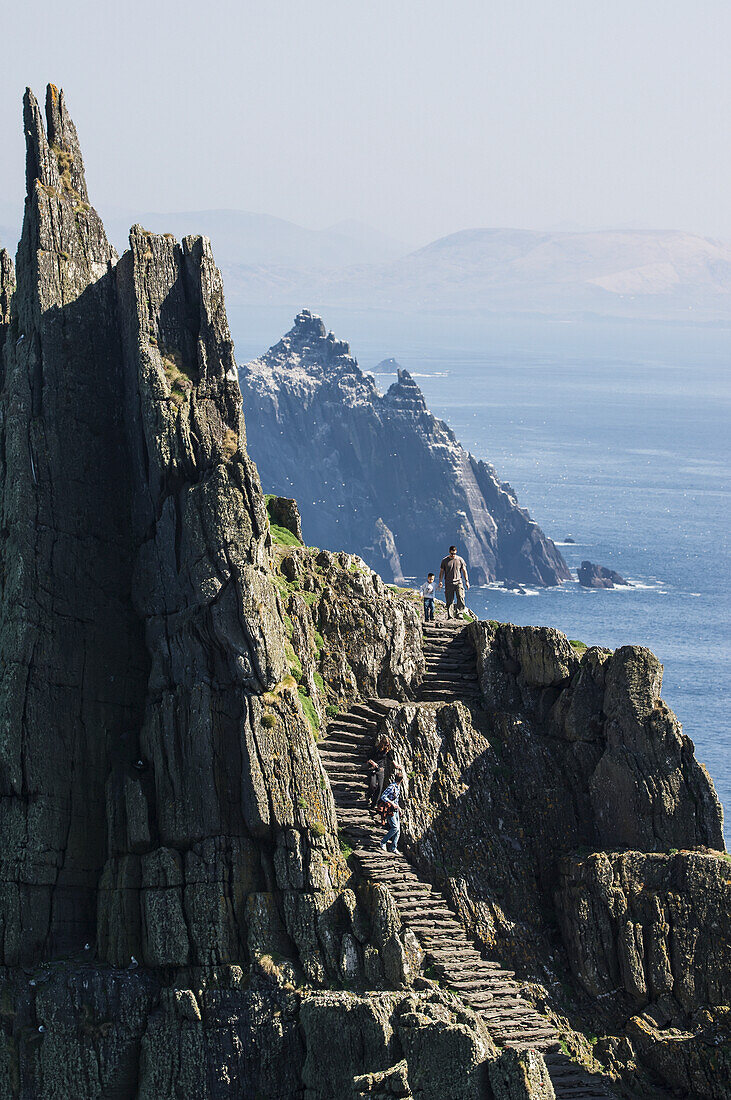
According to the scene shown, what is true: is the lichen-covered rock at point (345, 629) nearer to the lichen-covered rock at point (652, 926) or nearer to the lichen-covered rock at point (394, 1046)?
the lichen-covered rock at point (652, 926)

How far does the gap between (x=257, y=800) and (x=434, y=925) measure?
5.99 metres

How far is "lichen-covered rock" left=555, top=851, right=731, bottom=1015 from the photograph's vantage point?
34.8 metres

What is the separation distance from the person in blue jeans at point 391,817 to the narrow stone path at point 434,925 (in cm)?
29

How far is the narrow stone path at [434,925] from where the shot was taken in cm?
3244

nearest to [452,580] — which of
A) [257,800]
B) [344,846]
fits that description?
[344,846]

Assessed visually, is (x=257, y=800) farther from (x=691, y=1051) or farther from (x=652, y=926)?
(x=691, y=1051)

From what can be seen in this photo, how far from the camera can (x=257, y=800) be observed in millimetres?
33531

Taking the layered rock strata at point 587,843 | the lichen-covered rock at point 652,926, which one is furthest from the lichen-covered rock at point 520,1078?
the lichen-covered rock at point 652,926

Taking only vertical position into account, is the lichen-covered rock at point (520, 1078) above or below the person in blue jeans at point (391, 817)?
below

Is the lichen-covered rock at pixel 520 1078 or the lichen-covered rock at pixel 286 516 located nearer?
the lichen-covered rock at pixel 520 1078

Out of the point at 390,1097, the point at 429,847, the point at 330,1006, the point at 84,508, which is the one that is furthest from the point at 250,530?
the point at 390,1097

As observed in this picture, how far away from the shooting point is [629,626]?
170 m

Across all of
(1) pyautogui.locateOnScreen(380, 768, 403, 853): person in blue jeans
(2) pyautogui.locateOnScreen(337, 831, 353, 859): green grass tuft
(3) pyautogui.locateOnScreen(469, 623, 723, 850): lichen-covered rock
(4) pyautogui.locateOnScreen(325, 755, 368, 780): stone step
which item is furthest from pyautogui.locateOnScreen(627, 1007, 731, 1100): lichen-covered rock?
(4) pyautogui.locateOnScreen(325, 755, 368, 780): stone step

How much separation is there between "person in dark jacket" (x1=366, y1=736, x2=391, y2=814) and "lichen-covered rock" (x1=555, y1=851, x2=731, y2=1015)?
5951 mm
